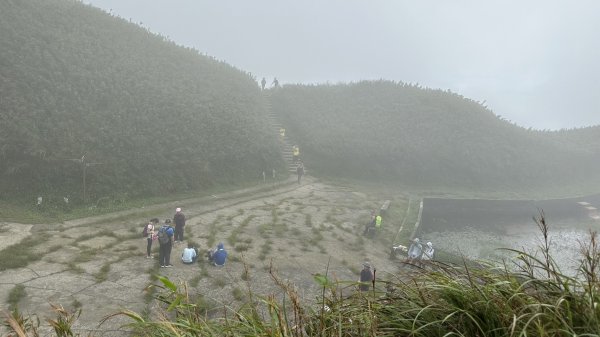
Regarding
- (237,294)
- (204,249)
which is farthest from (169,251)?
(237,294)

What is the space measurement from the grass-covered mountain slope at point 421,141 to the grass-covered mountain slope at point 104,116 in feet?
20.9

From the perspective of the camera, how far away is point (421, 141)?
34.8m

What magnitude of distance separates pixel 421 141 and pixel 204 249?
27478 millimetres

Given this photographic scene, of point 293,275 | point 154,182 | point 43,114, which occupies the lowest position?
point 293,275

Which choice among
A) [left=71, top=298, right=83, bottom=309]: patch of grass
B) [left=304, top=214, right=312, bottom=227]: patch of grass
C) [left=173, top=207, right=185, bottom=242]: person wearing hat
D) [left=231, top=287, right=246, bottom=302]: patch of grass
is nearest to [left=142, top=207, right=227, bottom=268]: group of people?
[left=173, top=207, right=185, bottom=242]: person wearing hat

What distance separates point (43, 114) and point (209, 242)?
41.7 ft

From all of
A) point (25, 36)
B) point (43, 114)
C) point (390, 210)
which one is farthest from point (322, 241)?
point (25, 36)

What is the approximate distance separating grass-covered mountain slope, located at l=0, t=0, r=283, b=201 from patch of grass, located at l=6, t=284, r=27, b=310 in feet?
26.8

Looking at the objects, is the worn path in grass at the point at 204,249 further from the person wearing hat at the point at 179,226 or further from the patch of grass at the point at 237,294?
the person wearing hat at the point at 179,226

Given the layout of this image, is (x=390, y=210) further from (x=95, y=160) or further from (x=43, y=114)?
(x=43, y=114)

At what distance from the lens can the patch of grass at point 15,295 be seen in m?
7.80

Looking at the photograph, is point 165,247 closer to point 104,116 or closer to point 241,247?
point 241,247

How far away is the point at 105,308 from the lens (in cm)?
812

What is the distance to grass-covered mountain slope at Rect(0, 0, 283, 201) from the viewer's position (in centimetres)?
1678
